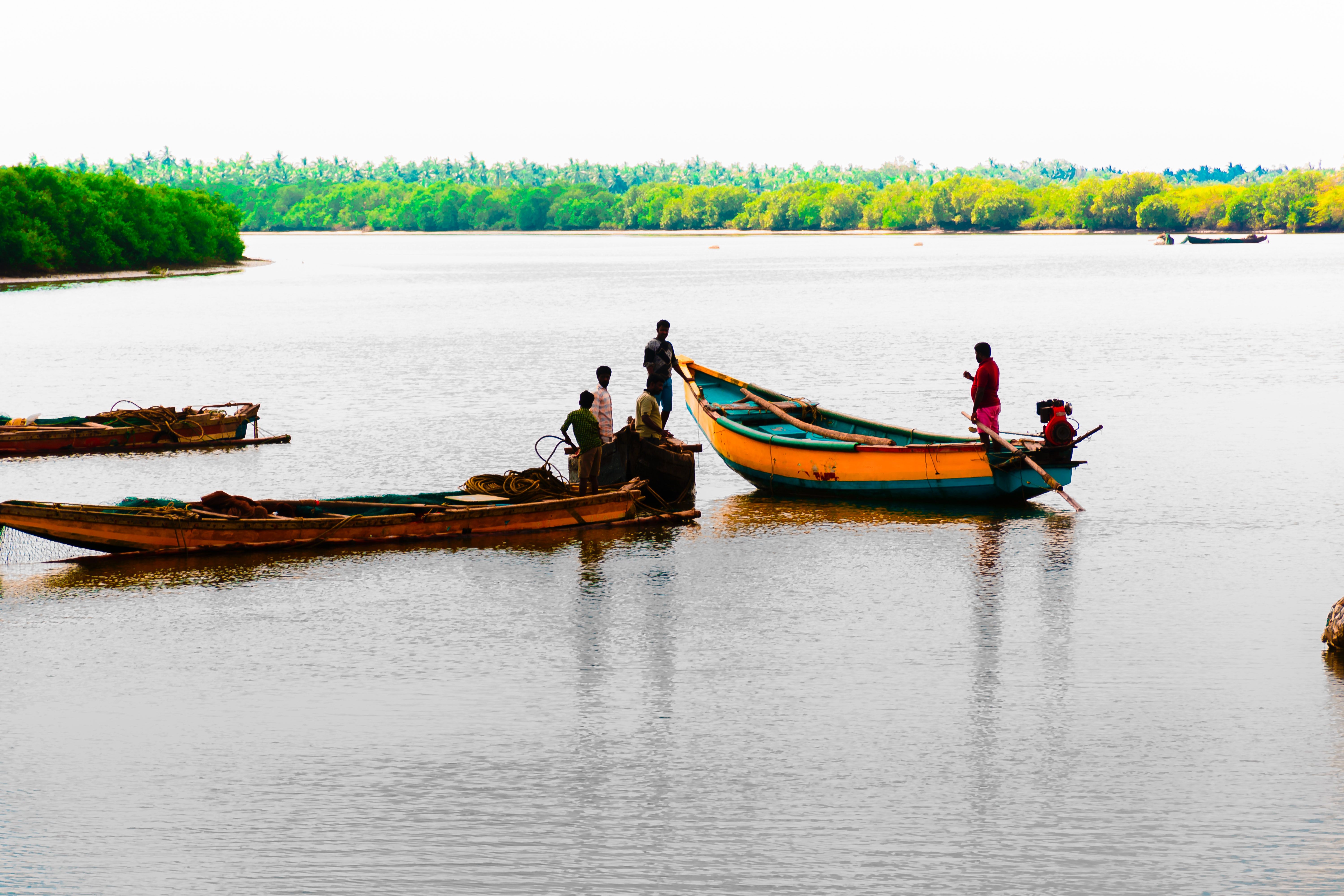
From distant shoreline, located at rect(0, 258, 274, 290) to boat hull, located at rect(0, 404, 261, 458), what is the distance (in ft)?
258

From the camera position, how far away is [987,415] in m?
21.5

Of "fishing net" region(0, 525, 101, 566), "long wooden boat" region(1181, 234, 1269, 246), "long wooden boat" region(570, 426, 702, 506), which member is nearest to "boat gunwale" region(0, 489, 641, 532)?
"fishing net" region(0, 525, 101, 566)

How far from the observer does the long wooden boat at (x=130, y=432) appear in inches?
1083

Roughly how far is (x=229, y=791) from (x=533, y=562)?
7.87 m

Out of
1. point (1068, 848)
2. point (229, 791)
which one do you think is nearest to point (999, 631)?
point (1068, 848)

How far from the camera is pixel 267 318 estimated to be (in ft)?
236

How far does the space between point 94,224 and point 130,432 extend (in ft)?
286

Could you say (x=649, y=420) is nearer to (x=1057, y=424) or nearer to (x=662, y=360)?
(x=662, y=360)

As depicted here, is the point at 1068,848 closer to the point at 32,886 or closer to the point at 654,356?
the point at 32,886

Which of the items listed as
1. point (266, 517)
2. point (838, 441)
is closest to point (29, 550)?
point (266, 517)

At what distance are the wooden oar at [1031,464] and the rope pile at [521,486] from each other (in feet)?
20.4

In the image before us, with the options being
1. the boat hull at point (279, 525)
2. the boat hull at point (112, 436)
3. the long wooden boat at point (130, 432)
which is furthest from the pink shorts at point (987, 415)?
the boat hull at point (112, 436)

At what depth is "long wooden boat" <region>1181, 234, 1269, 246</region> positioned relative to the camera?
17925 cm

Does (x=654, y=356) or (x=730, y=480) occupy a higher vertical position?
(x=654, y=356)
